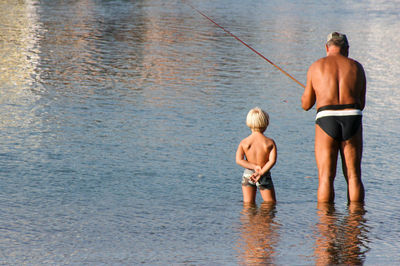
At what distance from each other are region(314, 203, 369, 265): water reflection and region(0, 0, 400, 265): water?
19 millimetres

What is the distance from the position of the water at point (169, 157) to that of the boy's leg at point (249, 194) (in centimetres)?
10

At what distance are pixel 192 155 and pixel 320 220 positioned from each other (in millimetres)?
2113

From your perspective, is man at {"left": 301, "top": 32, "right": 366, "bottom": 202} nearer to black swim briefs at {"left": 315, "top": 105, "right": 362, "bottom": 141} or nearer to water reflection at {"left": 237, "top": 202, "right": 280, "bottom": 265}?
black swim briefs at {"left": 315, "top": 105, "right": 362, "bottom": 141}

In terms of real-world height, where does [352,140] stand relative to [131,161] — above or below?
above

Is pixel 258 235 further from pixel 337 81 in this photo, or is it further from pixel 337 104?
pixel 337 81

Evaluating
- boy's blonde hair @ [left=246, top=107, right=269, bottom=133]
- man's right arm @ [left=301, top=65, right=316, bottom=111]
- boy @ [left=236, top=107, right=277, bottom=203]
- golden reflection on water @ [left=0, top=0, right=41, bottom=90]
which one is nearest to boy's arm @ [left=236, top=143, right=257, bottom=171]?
boy @ [left=236, top=107, right=277, bottom=203]

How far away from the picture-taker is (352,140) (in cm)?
545

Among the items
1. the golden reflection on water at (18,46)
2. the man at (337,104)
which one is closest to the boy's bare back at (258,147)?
the man at (337,104)

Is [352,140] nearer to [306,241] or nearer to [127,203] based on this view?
[306,241]

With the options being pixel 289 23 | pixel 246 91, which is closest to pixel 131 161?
pixel 246 91

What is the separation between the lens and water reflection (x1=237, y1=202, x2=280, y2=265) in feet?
14.9

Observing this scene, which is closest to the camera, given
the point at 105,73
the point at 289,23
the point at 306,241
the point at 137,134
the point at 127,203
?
the point at 306,241

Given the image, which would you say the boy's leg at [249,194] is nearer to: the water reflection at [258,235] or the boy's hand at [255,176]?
the water reflection at [258,235]

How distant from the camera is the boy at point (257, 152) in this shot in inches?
215
